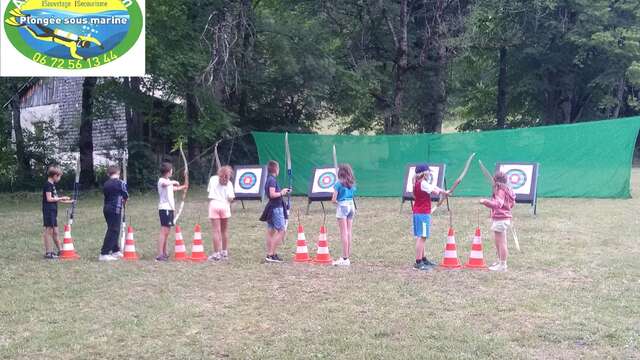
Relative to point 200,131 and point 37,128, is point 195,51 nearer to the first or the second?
point 200,131

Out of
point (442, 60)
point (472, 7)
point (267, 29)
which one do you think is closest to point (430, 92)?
point (442, 60)

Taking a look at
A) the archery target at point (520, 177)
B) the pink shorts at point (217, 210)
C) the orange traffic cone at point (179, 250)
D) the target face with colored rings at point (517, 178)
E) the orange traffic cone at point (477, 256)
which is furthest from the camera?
the target face with colored rings at point (517, 178)

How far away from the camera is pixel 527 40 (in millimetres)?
33062

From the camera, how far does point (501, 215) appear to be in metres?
8.84

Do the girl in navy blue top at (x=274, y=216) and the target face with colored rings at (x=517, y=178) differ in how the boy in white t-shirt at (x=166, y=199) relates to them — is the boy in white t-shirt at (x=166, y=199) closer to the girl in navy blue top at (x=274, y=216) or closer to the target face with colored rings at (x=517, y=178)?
the girl in navy blue top at (x=274, y=216)

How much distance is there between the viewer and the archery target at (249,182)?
16.7m

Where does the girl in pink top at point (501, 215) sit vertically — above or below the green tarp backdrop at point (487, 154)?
below

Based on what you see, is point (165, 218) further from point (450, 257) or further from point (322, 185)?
point (322, 185)

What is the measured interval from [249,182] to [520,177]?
20.3 ft

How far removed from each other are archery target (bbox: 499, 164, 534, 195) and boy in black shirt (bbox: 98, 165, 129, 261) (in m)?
8.35

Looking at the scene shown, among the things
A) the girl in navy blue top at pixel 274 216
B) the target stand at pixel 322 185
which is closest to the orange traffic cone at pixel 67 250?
the girl in navy blue top at pixel 274 216

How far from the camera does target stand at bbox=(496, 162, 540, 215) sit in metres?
14.8

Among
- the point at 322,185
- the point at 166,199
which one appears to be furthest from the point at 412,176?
the point at 166,199

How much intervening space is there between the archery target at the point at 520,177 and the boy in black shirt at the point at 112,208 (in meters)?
8.35
